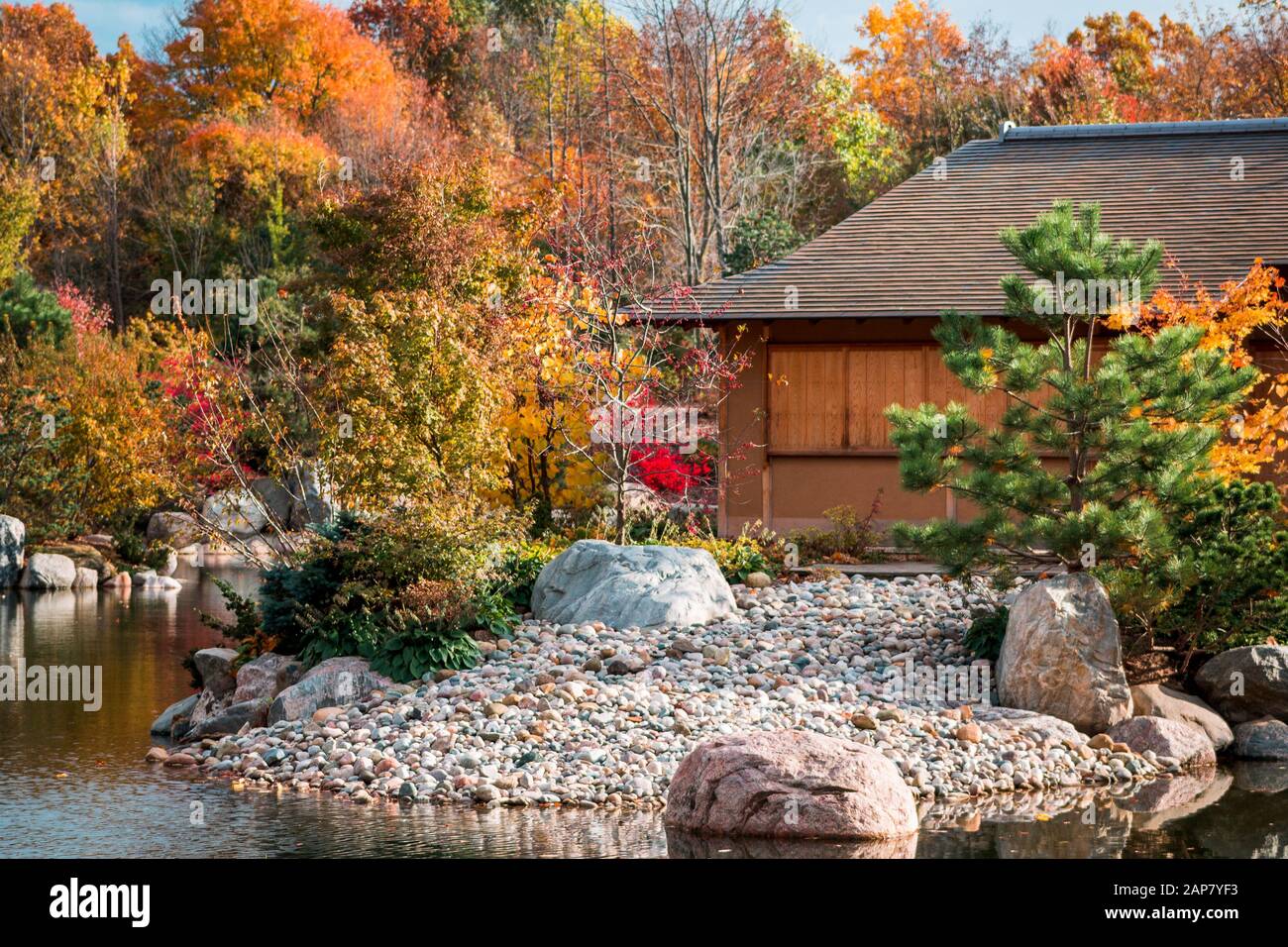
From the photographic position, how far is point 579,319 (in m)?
13.9

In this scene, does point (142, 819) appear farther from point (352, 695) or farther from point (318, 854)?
point (352, 695)

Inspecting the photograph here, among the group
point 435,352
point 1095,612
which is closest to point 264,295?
point 435,352

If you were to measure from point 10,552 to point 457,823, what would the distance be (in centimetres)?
1497

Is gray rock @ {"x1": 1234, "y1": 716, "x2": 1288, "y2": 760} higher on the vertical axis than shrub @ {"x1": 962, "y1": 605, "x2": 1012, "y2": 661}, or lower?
lower

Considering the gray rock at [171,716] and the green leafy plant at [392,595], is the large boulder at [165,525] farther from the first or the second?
the green leafy plant at [392,595]

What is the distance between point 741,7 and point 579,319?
44.6ft

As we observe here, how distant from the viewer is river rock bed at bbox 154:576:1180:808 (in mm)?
8648

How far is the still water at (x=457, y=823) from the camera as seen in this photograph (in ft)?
23.7

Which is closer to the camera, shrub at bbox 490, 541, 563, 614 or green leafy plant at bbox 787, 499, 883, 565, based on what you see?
shrub at bbox 490, 541, 563, 614

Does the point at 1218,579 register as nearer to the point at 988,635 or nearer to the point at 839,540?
the point at 988,635

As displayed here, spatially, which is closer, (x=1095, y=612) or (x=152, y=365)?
(x=1095, y=612)

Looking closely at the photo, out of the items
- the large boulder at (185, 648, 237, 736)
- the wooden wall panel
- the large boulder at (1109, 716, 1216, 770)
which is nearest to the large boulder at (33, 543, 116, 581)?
the wooden wall panel

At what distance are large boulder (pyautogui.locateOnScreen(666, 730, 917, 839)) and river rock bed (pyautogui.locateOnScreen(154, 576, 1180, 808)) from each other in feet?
→ 2.39

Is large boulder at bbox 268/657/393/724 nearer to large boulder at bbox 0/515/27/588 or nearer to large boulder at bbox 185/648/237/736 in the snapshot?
large boulder at bbox 185/648/237/736
